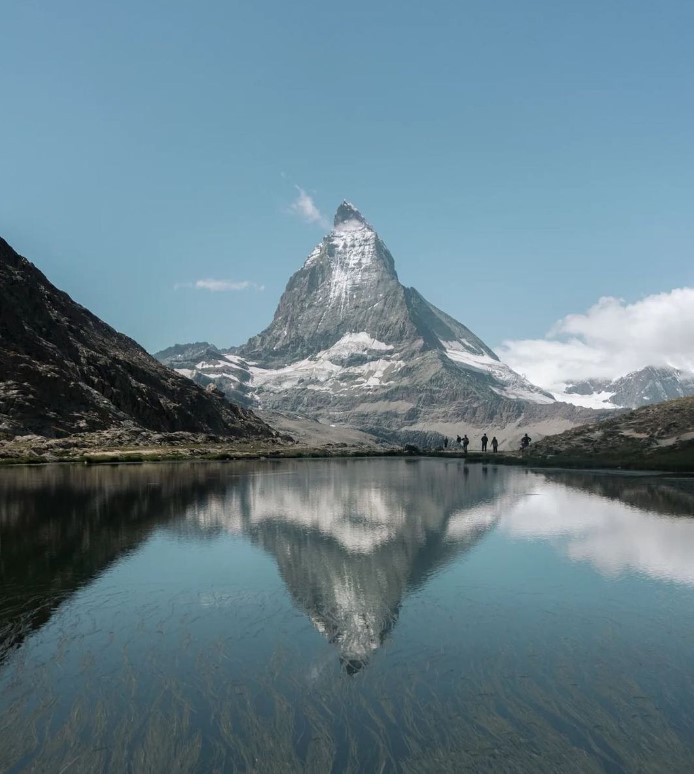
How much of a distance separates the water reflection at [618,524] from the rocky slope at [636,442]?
1106 inches

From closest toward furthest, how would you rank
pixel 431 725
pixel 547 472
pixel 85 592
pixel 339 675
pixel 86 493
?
pixel 431 725, pixel 339 675, pixel 85 592, pixel 86 493, pixel 547 472

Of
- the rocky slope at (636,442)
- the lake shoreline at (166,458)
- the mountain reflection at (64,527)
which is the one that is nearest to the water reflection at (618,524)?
the rocky slope at (636,442)

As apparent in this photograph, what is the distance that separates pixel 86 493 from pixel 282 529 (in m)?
35.3

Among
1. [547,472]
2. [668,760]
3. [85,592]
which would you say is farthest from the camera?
[547,472]

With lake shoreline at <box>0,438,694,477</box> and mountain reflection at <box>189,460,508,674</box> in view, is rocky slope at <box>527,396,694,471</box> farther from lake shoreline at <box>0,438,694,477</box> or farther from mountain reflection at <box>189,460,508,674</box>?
mountain reflection at <box>189,460,508,674</box>

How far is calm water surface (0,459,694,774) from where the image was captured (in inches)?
687

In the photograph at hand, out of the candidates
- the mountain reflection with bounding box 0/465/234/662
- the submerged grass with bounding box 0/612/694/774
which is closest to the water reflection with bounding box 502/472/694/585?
the submerged grass with bounding box 0/612/694/774

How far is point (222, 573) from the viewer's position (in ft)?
125

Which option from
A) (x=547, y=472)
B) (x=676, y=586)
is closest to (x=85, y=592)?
(x=676, y=586)

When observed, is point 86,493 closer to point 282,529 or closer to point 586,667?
point 282,529

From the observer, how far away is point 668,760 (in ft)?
54.9

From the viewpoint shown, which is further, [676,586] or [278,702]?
[676,586]

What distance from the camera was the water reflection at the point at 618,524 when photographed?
41094 mm

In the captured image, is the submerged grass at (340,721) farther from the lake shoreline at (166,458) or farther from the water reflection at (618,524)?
the lake shoreline at (166,458)
